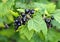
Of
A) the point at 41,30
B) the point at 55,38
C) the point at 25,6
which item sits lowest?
the point at 55,38

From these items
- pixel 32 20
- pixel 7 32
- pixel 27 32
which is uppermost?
pixel 32 20

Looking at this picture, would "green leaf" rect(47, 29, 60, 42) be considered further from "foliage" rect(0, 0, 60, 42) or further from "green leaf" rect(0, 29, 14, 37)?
"green leaf" rect(0, 29, 14, 37)

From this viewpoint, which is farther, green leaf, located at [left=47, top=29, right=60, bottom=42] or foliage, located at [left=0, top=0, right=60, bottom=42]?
green leaf, located at [left=47, top=29, right=60, bottom=42]

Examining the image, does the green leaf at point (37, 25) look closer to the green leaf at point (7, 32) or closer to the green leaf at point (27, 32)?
the green leaf at point (27, 32)

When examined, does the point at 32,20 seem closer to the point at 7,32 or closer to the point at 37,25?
the point at 37,25

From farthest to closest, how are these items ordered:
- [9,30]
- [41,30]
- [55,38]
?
[9,30] → [55,38] → [41,30]

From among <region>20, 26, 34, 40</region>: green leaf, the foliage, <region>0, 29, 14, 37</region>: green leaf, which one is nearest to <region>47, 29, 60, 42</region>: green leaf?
the foliage

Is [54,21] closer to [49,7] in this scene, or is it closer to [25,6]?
[49,7]

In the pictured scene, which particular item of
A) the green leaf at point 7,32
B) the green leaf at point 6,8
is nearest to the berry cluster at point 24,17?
the green leaf at point 6,8

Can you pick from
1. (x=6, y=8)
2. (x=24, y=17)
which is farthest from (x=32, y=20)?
(x=6, y=8)

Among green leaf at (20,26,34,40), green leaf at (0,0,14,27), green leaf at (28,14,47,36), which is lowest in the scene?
green leaf at (20,26,34,40)

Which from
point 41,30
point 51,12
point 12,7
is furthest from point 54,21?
point 12,7
